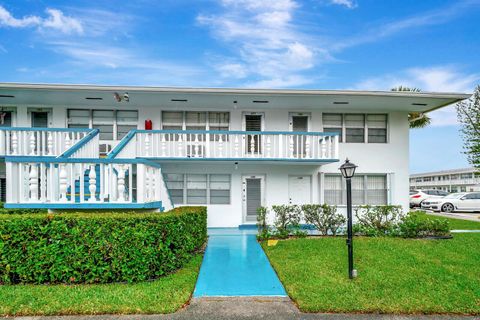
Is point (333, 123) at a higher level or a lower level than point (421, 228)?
higher

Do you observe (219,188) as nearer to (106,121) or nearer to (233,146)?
(233,146)

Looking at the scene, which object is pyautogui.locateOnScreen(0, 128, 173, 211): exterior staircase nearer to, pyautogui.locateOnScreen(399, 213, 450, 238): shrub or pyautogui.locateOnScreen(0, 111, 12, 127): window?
pyautogui.locateOnScreen(0, 111, 12, 127): window

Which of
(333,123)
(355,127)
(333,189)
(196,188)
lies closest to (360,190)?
(333,189)

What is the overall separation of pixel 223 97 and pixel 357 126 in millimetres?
5866

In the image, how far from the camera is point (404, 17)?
12.2 m

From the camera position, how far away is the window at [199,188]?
1168cm

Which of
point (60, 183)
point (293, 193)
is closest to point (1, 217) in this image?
point (60, 183)

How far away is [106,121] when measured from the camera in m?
12.0

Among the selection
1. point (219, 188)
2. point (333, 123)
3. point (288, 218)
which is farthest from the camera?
point (333, 123)

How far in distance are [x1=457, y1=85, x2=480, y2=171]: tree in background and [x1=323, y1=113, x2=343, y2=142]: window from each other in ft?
28.5

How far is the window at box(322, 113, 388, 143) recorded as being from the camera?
12273 millimetres

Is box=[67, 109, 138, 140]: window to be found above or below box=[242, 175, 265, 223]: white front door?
above

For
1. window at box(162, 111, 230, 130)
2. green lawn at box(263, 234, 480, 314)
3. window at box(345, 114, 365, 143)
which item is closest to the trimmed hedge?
green lawn at box(263, 234, 480, 314)

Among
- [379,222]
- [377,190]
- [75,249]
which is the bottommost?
[379,222]
